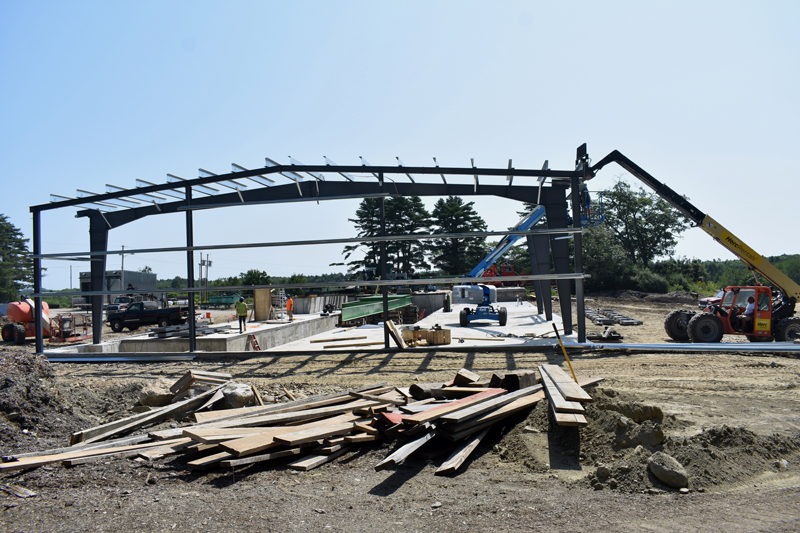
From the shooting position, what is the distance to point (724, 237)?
14477mm

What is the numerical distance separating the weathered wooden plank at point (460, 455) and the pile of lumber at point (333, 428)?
11 millimetres

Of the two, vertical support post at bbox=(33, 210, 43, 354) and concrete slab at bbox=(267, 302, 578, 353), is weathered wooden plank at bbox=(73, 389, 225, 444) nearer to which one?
concrete slab at bbox=(267, 302, 578, 353)

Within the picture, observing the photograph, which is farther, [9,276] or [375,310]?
[9,276]

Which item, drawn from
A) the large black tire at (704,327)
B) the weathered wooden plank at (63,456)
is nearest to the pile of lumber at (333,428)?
the weathered wooden plank at (63,456)

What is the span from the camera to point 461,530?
13.0 ft

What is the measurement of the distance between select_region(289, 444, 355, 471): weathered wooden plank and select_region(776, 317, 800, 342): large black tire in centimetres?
1443

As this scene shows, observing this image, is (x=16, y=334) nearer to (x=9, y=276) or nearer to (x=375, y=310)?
(x=375, y=310)

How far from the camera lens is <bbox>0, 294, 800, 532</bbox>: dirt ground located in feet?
13.6

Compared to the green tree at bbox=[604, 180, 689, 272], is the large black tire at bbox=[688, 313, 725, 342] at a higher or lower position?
lower

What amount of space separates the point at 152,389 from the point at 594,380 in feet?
25.4

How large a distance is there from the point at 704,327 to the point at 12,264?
266 ft

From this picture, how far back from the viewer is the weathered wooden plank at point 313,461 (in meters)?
5.43

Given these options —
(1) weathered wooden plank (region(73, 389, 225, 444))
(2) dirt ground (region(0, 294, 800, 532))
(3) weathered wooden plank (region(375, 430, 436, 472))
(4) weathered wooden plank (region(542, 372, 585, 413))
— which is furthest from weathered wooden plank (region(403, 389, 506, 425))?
(1) weathered wooden plank (region(73, 389, 225, 444))

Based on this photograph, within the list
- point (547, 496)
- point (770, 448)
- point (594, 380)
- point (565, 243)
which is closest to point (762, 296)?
point (565, 243)
